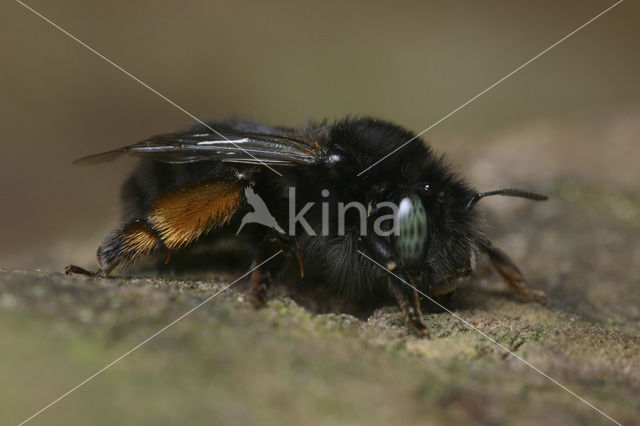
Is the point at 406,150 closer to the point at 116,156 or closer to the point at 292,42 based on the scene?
the point at 116,156

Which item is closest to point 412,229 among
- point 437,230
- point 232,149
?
point 437,230

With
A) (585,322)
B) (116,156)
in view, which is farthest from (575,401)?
(116,156)

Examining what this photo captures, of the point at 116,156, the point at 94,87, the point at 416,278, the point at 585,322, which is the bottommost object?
the point at 585,322

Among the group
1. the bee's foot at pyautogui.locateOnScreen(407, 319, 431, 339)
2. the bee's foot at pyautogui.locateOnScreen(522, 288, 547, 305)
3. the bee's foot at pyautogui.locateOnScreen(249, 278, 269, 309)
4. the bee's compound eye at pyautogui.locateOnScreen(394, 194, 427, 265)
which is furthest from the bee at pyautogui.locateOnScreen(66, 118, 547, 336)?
the bee's foot at pyautogui.locateOnScreen(522, 288, 547, 305)

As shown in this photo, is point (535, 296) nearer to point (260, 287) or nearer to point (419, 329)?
point (419, 329)

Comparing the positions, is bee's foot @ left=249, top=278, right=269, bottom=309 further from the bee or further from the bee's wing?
the bee's wing

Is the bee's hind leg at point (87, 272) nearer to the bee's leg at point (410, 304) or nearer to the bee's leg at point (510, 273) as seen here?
the bee's leg at point (410, 304)

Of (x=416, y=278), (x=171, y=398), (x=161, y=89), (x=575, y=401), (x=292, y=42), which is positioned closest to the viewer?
(x=171, y=398)
